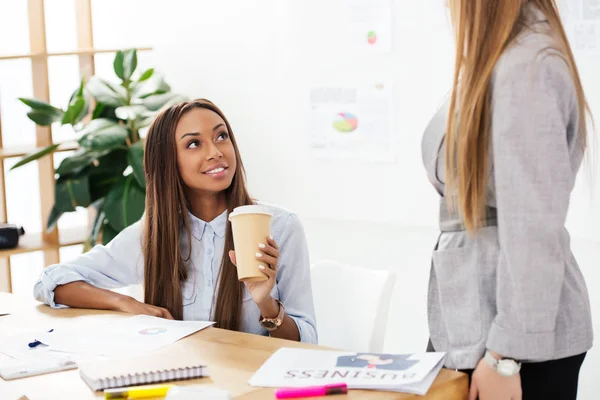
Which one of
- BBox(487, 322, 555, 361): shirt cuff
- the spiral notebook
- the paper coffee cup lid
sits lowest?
the spiral notebook

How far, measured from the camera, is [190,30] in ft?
14.1

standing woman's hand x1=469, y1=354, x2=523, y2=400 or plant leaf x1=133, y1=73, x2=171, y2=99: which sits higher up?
plant leaf x1=133, y1=73, x2=171, y2=99

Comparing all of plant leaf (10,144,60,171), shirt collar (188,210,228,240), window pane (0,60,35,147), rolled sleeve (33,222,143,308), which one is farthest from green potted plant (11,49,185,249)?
shirt collar (188,210,228,240)

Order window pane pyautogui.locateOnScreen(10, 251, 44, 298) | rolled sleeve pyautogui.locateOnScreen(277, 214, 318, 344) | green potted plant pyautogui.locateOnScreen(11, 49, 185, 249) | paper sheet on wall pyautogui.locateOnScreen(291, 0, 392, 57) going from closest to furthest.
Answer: rolled sleeve pyautogui.locateOnScreen(277, 214, 318, 344) < paper sheet on wall pyautogui.locateOnScreen(291, 0, 392, 57) < green potted plant pyautogui.locateOnScreen(11, 49, 185, 249) < window pane pyautogui.locateOnScreen(10, 251, 44, 298)

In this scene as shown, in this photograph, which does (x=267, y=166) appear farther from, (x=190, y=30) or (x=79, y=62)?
(x=79, y=62)

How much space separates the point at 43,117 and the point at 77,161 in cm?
24

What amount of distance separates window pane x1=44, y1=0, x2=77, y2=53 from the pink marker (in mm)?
3218

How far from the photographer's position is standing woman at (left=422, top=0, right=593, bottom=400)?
147cm

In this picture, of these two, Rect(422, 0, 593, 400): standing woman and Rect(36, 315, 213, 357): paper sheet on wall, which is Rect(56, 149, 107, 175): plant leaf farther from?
Rect(422, 0, 593, 400): standing woman

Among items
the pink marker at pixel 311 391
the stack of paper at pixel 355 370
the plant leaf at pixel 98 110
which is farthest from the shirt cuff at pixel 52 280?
the plant leaf at pixel 98 110

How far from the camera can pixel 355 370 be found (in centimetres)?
168

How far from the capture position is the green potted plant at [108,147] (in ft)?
12.6

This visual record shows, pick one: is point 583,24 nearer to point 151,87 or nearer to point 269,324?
point 269,324

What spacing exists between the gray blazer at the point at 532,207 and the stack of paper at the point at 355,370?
11cm
